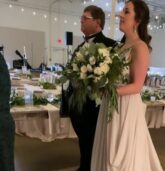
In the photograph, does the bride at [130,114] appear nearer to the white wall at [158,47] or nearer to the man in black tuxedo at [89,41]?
the man in black tuxedo at [89,41]

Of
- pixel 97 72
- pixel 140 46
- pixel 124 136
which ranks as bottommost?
pixel 124 136

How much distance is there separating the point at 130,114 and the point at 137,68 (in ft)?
1.19

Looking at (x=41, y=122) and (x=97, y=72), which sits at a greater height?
(x=97, y=72)

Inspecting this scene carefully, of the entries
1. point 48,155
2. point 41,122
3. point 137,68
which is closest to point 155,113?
point 48,155

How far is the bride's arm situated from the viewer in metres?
2.16

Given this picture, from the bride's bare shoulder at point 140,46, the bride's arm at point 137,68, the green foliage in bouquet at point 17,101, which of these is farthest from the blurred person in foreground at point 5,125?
the green foliage in bouquet at point 17,101

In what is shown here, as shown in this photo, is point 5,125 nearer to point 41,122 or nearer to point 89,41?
point 89,41

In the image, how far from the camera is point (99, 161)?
2.43 meters

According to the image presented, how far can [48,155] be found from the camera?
3.75 metres

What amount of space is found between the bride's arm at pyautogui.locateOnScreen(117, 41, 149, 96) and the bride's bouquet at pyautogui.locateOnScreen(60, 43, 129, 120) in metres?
0.07

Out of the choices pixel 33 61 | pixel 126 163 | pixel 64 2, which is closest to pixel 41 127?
pixel 126 163

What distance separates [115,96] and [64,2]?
1250 centimetres

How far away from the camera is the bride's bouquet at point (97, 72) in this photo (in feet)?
6.65

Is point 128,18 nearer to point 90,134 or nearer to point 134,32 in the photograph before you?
point 134,32
